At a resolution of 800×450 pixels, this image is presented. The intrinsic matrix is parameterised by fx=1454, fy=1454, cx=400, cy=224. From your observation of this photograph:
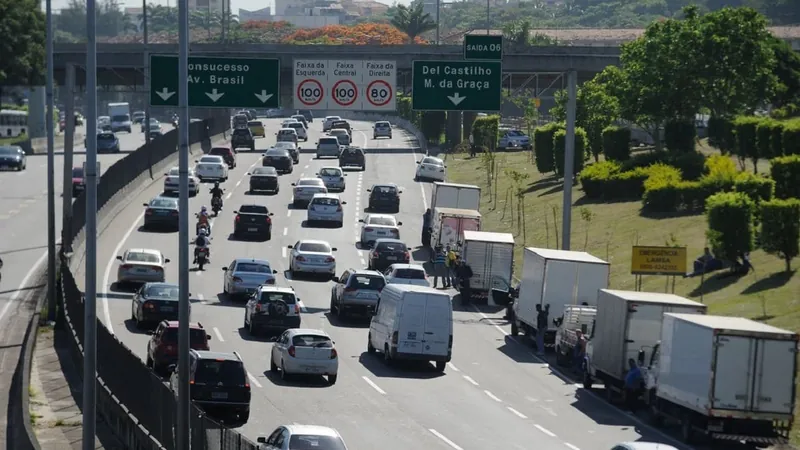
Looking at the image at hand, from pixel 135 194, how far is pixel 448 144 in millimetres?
39546

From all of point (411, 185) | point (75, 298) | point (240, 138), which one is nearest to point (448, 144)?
point (240, 138)

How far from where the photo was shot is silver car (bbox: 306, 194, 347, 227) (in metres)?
67.2

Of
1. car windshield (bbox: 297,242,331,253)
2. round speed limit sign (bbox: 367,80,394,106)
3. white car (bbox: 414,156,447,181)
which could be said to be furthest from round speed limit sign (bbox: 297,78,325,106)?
white car (bbox: 414,156,447,181)

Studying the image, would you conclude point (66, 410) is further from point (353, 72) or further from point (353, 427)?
point (353, 72)

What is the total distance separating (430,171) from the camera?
288 ft

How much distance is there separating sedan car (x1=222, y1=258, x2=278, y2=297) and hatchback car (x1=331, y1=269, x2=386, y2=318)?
11.0 ft

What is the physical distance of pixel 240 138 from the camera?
101 metres

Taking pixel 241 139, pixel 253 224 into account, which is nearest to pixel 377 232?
pixel 253 224

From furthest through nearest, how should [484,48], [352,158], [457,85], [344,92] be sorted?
[352,158] < [484,48] < [344,92] < [457,85]

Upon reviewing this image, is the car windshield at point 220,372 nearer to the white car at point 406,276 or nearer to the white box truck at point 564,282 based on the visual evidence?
the white box truck at point 564,282

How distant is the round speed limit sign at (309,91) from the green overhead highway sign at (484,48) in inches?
199

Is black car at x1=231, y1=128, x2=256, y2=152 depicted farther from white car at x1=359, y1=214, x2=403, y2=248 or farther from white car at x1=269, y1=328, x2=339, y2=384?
white car at x1=269, y1=328, x2=339, y2=384

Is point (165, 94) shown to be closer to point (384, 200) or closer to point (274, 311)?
point (274, 311)

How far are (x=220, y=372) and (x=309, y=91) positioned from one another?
1544 cm
